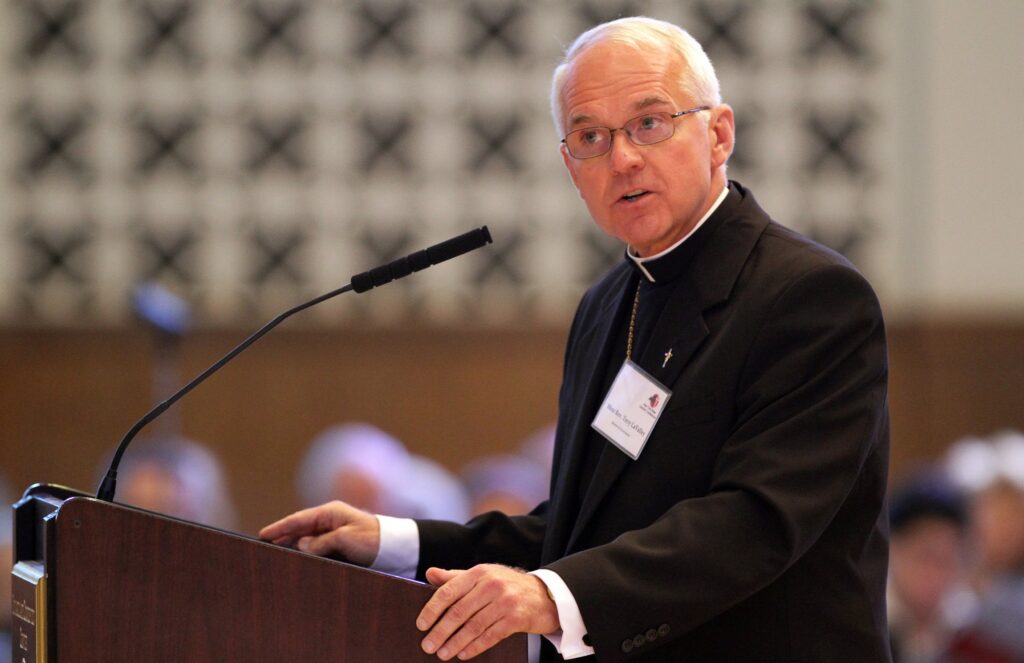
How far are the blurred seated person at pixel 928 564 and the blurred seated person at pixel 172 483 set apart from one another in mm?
2787

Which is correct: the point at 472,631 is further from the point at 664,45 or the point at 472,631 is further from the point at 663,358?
the point at 664,45

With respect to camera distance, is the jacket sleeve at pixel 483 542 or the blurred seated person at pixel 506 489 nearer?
the jacket sleeve at pixel 483 542

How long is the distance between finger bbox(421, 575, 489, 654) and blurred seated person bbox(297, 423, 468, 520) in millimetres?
3906

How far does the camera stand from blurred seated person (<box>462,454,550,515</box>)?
5688 millimetres

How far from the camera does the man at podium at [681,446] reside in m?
1.86

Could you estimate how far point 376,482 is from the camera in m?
5.95

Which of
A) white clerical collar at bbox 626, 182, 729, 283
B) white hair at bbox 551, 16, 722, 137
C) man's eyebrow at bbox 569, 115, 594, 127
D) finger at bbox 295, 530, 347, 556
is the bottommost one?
finger at bbox 295, 530, 347, 556

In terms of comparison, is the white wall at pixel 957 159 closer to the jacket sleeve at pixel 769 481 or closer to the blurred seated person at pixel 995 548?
the blurred seated person at pixel 995 548

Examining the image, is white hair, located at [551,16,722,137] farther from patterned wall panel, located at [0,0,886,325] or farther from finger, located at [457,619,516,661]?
patterned wall panel, located at [0,0,886,325]

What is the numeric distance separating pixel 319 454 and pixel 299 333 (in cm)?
154

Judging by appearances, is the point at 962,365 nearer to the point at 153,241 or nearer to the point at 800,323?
the point at 153,241

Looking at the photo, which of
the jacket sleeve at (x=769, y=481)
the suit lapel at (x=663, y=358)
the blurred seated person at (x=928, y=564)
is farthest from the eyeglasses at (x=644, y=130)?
the blurred seated person at (x=928, y=564)

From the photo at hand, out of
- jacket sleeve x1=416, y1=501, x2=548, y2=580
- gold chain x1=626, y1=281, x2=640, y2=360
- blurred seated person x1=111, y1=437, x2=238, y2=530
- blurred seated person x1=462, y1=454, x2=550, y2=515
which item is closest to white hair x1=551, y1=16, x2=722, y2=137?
gold chain x1=626, y1=281, x2=640, y2=360

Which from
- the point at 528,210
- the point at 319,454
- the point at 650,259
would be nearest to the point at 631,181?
the point at 650,259
